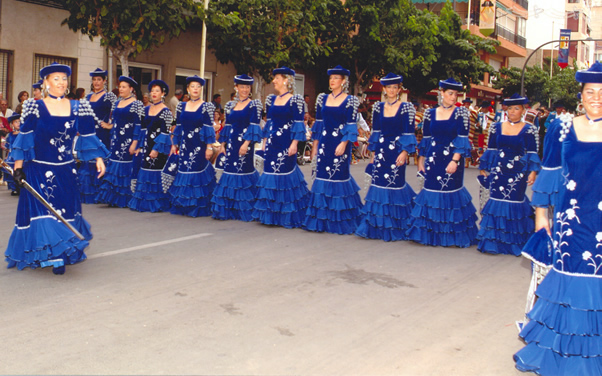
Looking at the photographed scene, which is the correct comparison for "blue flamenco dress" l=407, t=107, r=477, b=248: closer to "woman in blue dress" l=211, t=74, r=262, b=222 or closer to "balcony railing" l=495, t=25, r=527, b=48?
"woman in blue dress" l=211, t=74, r=262, b=222

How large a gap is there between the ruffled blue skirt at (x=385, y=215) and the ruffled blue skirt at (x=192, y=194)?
272 centimetres

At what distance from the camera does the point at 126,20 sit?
55.1ft

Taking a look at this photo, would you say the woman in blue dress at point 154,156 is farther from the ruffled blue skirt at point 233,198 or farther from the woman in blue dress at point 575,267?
the woman in blue dress at point 575,267

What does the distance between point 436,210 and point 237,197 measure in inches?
126

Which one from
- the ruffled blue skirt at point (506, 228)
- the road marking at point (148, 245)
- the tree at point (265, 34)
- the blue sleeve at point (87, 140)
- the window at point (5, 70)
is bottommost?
the road marking at point (148, 245)

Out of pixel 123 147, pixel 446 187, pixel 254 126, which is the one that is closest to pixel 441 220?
pixel 446 187

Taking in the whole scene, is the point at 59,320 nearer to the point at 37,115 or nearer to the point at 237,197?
the point at 37,115

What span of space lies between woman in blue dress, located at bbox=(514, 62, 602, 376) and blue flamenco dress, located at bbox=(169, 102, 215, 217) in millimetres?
7154

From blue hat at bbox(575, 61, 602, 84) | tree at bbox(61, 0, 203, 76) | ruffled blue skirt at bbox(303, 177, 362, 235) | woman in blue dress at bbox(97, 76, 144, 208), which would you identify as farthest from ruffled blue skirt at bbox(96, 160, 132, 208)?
blue hat at bbox(575, 61, 602, 84)

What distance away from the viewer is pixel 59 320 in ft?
17.8


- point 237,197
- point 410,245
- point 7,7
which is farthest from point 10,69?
point 410,245

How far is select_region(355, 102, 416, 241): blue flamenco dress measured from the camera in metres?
9.48

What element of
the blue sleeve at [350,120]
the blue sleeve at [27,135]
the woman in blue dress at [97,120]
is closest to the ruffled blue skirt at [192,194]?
the woman in blue dress at [97,120]

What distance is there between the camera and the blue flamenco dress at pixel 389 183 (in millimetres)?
9484
